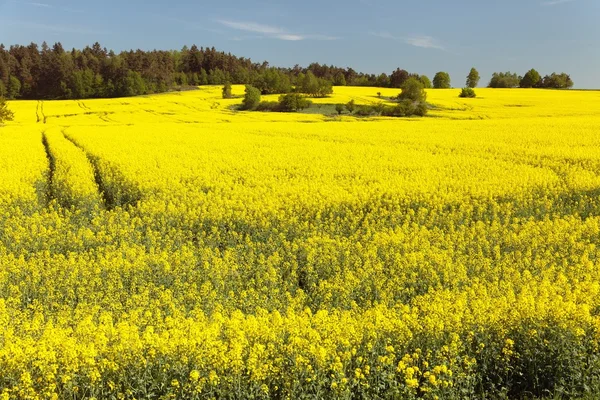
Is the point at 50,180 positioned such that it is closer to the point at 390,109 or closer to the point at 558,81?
the point at 390,109

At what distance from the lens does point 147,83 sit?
81312mm

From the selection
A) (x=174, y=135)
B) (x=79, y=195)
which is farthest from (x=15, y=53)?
(x=79, y=195)

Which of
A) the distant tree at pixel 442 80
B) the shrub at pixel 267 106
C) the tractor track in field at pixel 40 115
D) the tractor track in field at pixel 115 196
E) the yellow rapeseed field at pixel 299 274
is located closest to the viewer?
the yellow rapeseed field at pixel 299 274

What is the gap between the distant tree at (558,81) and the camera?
9462 cm

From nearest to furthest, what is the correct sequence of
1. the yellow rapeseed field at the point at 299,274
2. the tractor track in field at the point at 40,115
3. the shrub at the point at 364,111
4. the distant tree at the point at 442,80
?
the yellow rapeseed field at the point at 299,274 → the tractor track in field at the point at 40,115 → the shrub at the point at 364,111 → the distant tree at the point at 442,80

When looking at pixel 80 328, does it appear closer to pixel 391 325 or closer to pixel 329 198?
pixel 391 325

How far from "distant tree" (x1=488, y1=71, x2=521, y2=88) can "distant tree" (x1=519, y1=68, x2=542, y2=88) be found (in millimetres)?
3521

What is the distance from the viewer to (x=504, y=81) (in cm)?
10575

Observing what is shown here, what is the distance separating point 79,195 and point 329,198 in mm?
8166

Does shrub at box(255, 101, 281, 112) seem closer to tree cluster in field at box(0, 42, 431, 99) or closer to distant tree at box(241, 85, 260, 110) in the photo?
distant tree at box(241, 85, 260, 110)

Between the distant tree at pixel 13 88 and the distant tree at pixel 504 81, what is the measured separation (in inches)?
3968

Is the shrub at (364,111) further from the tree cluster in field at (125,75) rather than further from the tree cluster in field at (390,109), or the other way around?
the tree cluster in field at (125,75)

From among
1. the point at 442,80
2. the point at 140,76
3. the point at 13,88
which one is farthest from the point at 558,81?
the point at 13,88

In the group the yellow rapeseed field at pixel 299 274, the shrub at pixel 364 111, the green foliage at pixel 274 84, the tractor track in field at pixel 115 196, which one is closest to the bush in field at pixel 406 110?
the shrub at pixel 364 111
